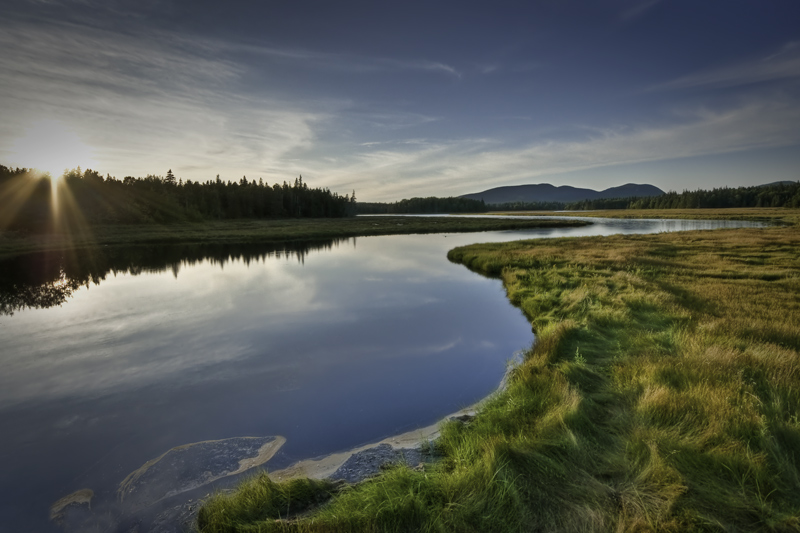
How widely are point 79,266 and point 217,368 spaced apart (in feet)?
100

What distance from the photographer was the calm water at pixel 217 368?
7.14 metres

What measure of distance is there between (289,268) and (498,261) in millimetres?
17130

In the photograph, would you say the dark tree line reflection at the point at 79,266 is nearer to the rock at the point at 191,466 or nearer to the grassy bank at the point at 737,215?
the rock at the point at 191,466

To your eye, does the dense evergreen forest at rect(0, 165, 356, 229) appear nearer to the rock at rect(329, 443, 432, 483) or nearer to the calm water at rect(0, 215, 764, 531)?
the calm water at rect(0, 215, 764, 531)

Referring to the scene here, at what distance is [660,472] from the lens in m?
4.69

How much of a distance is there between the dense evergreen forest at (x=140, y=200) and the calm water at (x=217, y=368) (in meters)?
62.1

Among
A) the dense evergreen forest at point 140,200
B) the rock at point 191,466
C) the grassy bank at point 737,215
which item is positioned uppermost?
the dense evergreen forest at point 140,200

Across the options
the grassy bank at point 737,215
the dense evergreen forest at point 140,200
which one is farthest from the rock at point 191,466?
the grassy bank at point 737,215

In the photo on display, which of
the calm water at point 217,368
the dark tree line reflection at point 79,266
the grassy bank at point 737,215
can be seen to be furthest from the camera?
the grassy bank at point 737,215

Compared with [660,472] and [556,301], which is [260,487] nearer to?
[660,472]

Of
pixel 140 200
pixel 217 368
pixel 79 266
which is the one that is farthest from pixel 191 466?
pixel 140 200

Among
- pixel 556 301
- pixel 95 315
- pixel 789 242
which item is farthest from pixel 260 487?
pixel 789 242

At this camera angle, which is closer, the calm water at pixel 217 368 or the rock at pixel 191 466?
the rock at pixel 191 466

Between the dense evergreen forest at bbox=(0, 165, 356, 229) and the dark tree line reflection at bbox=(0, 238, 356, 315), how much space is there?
32396 millimetres
